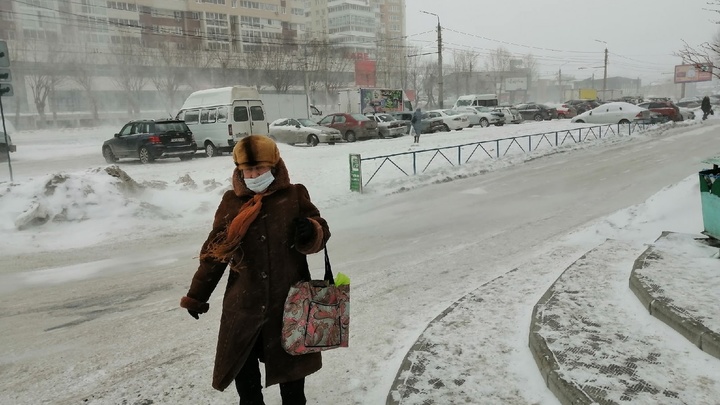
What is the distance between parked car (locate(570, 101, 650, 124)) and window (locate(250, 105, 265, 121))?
21.0 metres

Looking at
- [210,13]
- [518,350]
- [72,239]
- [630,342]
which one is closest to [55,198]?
[72,239]

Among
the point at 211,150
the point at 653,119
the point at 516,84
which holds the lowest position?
the point at 211,150

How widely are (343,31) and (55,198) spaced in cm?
9384

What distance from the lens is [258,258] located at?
257cm

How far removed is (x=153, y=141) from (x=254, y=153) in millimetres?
16128

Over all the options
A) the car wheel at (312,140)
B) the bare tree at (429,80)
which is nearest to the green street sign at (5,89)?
the car wheel at (312,140)

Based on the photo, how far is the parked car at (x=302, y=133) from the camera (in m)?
22.0

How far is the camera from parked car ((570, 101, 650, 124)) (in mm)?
29047

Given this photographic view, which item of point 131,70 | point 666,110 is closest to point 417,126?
point 666,110

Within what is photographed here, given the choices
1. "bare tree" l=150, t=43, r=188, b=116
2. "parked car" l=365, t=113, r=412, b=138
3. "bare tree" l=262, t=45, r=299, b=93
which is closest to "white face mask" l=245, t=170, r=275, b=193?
"parked car" l=365, t=113, r=412, b=138

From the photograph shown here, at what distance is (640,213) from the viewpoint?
7.80 metres

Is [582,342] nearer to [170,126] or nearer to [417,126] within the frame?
[170,126]

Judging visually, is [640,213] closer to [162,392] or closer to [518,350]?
[518,350]

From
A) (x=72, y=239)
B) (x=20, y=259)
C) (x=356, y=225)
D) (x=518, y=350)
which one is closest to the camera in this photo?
(x=518, y=350)
